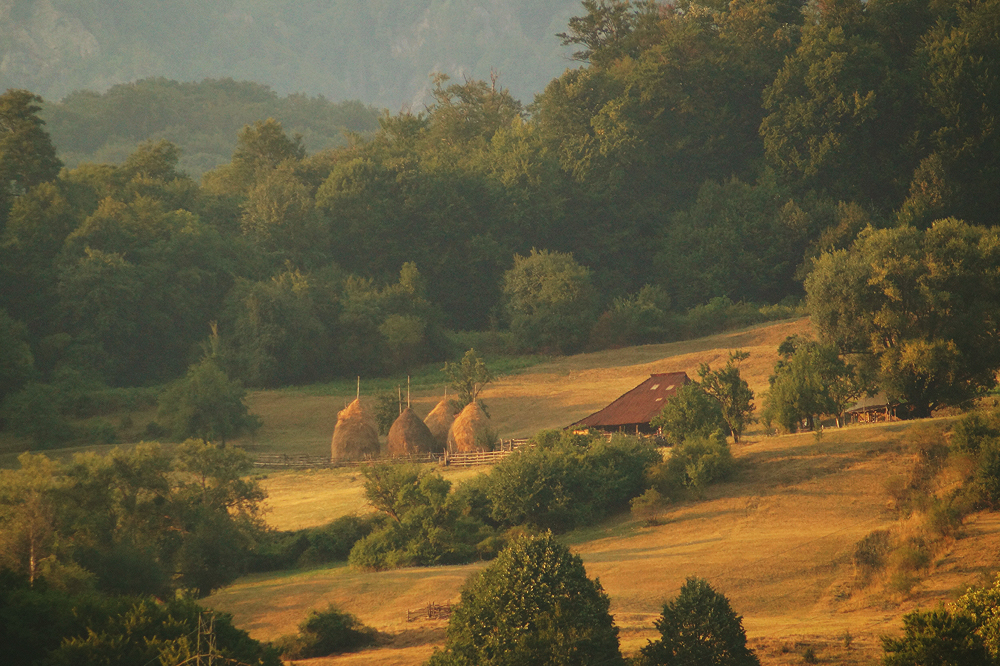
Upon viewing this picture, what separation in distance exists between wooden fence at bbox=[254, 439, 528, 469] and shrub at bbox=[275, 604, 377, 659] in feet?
44.8

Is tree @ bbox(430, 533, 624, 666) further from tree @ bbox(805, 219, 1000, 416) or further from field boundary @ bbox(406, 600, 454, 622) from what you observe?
tree @ bbox(805, 219, 1000, 416)

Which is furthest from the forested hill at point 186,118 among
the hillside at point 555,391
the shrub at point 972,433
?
the shrub at point 972,433

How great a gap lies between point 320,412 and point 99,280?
13822 mm

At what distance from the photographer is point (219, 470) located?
27.2m

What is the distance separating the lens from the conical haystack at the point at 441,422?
39.3 metres

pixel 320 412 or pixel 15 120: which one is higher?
pixel 15 120

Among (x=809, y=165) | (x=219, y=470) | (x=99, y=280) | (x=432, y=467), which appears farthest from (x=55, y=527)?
(x=809, y=165)

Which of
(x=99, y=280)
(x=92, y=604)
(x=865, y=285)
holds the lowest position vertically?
(x=92, y=604)

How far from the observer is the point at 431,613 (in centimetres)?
2128

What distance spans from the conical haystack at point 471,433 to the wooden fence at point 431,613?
1497cm

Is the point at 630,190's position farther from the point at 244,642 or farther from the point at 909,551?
the point at 244,642

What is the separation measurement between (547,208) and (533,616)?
5473cm

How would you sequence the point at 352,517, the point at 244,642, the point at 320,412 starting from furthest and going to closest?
1. the point at 320,412
2. the point at 352,517
3. the point at 244,642

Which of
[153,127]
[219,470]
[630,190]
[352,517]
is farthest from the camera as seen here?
[153,127]
